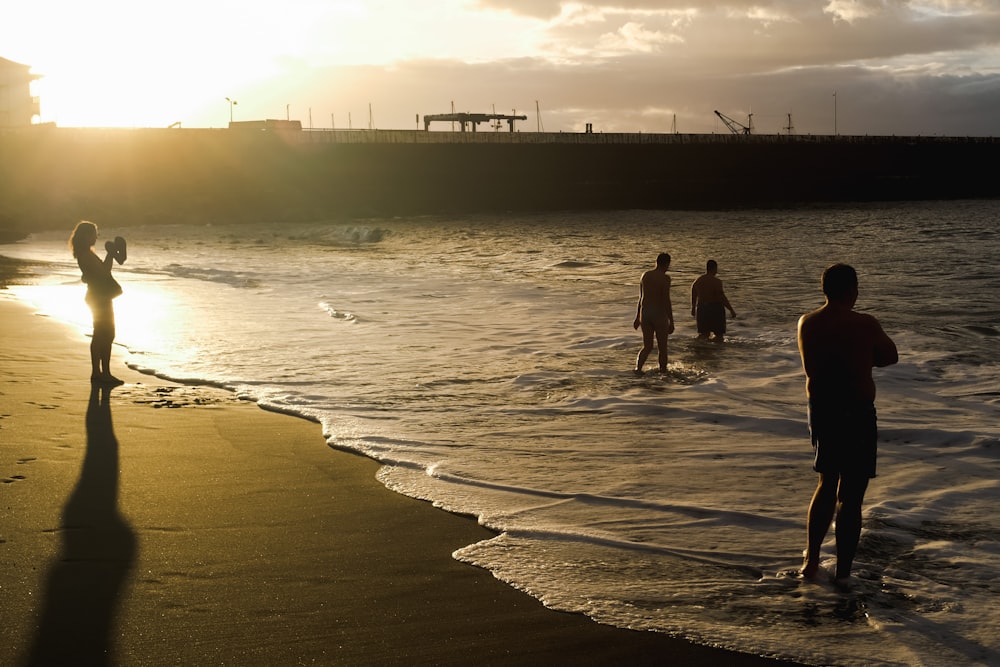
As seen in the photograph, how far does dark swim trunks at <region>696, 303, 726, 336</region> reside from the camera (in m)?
14.1

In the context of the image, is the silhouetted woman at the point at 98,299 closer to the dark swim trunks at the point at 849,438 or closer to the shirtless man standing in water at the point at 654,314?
the shirtless man standing in water at the point at 654,314

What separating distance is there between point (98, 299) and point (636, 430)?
17.1 feet

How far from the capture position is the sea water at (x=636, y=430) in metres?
4.82

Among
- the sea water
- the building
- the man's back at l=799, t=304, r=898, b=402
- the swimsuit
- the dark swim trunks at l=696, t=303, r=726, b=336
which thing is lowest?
the sea water

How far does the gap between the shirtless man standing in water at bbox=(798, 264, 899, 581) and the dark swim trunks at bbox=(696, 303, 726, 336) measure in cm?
931

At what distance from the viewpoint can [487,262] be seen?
109ft

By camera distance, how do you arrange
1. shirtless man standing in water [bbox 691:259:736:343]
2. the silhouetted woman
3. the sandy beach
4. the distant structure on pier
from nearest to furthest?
the sandy beach, the silhouetted woman, shirtless man standing in water [bbox 691:259:736:343], the distant structure on pier

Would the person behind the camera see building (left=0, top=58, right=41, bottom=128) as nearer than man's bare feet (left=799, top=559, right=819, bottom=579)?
No

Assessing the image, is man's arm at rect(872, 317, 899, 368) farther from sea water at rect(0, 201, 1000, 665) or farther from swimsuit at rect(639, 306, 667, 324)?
swimsuit at rect(639, 306, 667, 324)

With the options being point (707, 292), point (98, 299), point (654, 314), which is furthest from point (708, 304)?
point (98, 299)

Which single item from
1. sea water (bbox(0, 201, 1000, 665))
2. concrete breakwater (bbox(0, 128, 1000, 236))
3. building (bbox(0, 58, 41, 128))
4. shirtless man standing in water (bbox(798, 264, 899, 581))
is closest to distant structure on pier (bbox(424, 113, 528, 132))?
concrete breakwater (bbox(0, 128, 1000, 236))

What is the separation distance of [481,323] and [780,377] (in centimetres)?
583

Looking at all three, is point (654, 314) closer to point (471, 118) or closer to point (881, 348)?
point (881, 348)

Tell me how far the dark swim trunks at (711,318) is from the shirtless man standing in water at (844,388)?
9311 millimetres
